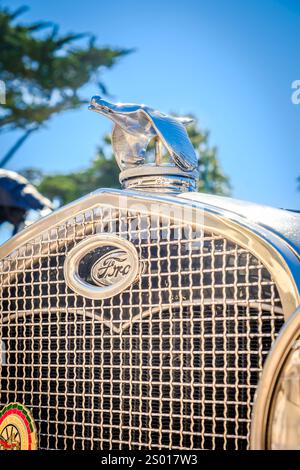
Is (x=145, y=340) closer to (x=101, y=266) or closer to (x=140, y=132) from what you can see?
(x=101, y=266)

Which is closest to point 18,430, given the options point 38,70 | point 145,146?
point 145,146

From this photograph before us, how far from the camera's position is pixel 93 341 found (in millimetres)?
2201

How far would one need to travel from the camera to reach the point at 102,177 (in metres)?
16.9

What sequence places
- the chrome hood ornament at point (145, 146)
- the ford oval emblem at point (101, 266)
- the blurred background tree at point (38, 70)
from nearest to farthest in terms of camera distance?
1. the ford oval emblem at point (101, 266)
2. the chrome hood ornament at point (145, 146)
3. the blurred background tree at point (38, 70)

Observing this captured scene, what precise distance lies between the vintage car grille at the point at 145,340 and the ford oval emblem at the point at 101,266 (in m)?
0.03

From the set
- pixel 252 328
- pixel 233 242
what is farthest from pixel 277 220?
pixel 252 328

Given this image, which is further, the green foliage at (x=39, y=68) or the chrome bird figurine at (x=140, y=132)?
the green foliage at (x=39, y=68)

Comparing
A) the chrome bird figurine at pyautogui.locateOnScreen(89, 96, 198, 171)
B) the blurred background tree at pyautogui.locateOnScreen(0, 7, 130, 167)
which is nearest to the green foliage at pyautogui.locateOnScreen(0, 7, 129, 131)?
the blurred background tree at pyautogui.locateOnScreen(0, 7, 130, 167)

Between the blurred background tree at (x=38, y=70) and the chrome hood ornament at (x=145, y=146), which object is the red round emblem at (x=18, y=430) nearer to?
the chrome hood ornament at (x=145, y=146)

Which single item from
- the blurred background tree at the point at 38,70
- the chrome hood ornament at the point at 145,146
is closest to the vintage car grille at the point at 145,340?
the chrome hood ornament at the point at 145,146

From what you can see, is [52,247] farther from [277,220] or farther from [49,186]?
[49,186]

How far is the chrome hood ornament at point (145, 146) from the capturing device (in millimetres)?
2457

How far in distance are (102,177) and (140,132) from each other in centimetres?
1442

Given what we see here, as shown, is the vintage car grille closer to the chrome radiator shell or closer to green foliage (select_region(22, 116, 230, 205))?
the chrome radiator shell
